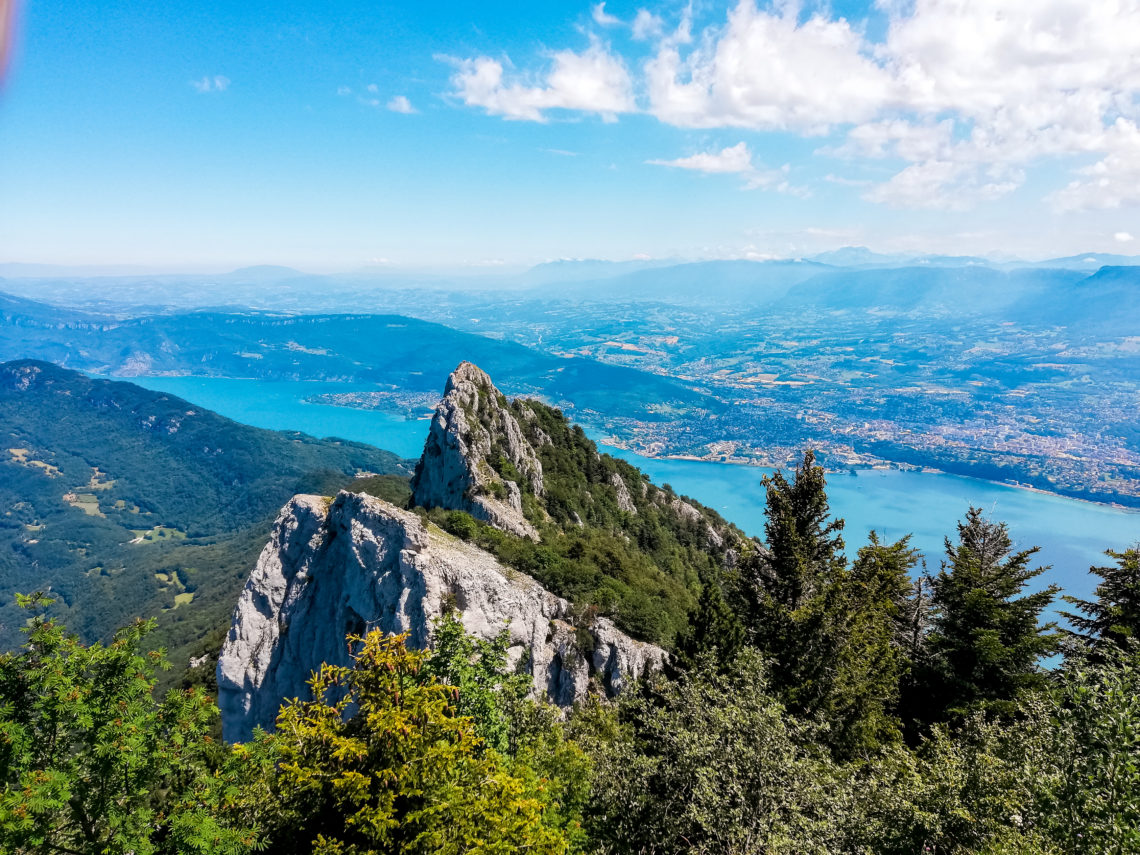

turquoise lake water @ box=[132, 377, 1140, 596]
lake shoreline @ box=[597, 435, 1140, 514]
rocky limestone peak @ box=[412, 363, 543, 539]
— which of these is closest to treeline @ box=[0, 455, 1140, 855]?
rocky limestone peak @ box=[412, 363, 543, 539]

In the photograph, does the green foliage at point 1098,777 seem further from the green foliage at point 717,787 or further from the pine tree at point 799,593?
the pine tree at point 799,593

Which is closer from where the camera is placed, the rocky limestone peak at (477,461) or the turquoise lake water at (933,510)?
the rocky limestone peak at (477,461)

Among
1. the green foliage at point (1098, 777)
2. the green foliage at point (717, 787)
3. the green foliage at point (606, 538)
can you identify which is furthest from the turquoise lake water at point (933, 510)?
the green foliage at point (1098, 777)

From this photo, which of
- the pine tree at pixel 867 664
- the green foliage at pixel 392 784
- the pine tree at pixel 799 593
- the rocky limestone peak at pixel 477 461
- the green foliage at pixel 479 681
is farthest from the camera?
the rocky limestone peak at pixel 477 461

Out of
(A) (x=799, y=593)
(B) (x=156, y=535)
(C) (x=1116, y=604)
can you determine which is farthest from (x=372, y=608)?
(B) (x=156, y=535)

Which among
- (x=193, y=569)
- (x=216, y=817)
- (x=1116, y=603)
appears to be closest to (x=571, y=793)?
(x=216, y=817)

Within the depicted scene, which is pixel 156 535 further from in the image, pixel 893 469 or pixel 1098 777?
pixel 893 469

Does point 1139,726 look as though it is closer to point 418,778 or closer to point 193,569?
point 418,778
